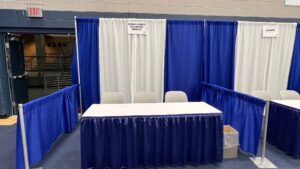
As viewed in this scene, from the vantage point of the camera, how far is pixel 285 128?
3.01 m

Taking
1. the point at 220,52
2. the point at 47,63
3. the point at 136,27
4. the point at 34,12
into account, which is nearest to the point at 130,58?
the point at 136,27

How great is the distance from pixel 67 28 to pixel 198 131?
358 cm

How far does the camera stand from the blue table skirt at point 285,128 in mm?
2840

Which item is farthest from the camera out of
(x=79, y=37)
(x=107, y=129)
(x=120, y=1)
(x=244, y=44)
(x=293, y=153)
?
(x=120, y=1)

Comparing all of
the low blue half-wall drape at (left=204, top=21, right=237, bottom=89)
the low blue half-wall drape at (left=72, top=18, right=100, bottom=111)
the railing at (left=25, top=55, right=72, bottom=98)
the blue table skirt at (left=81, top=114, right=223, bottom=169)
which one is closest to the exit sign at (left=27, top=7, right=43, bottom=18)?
the low blue half-wall drape at (left=72, top=18, right=100, bottom=111)

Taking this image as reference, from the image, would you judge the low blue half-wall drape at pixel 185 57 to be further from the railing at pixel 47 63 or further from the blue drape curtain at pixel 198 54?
the railing at pixel 47 63

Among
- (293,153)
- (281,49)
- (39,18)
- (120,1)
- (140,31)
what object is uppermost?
(120,1)

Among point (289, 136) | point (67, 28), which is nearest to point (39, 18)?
point (67, 28)

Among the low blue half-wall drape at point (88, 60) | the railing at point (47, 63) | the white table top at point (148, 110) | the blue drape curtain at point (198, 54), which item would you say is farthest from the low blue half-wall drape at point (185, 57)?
the railing at point (47, 63)

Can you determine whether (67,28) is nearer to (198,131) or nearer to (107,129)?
(107,129)

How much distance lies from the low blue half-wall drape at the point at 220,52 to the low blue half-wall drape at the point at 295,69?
138 centimetres

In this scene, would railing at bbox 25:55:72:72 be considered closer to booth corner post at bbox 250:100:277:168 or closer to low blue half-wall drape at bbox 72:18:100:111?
low blue half-wall drape at bbox 72:18:100:111

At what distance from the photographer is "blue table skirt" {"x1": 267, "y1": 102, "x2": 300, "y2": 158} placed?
9.32ft

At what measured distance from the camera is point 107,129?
2494 millimetres
